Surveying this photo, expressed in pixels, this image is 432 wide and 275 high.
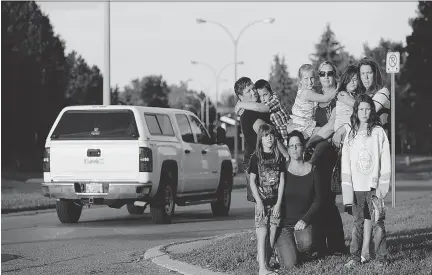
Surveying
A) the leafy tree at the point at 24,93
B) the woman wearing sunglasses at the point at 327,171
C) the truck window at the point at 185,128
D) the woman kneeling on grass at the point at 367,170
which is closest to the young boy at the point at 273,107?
the woman wearing sunglasses at the point at 327,171

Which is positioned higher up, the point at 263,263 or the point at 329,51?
the point at 329,51

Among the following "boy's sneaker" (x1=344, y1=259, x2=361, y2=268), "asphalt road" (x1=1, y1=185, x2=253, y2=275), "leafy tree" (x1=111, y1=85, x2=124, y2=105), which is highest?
"leafy tree" (x1=111, y1=85, x2=124, y2=105)

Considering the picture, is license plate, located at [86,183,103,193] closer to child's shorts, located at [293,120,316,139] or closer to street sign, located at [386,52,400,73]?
street sign, located at [386,52,400,73]

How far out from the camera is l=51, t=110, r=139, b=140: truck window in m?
15.7

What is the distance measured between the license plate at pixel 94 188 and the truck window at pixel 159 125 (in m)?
1.32

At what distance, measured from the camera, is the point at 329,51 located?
8494 cm

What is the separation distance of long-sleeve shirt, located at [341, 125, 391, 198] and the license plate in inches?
294

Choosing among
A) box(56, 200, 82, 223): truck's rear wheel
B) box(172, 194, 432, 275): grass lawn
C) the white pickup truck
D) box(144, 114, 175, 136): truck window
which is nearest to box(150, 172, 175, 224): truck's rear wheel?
the white pickup truck

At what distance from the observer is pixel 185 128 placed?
17.3 metres

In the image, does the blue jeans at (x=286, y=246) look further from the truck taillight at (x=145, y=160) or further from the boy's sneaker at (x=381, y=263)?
the truck taillight at (x=145, y=160)

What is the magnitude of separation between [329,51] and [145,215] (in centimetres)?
6854

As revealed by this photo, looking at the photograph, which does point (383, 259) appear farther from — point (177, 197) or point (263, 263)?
point (177, 197)

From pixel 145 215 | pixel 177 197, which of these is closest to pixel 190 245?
pixel 177 197

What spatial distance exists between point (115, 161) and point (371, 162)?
7.59 metres
